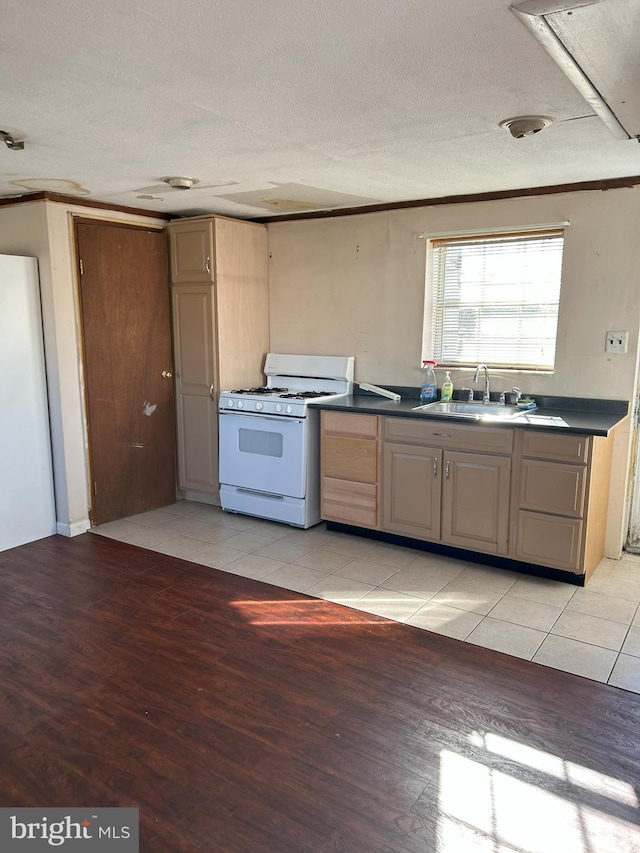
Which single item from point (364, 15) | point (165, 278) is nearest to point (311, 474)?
point (165, 278)

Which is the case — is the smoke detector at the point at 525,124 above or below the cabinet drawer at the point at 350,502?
above

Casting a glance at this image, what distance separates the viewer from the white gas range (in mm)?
4035

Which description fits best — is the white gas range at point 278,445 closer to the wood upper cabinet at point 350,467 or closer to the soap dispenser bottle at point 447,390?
Answer: the wood upper cabinet at point 350,467

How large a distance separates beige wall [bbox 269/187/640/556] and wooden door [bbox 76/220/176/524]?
0.94 meters

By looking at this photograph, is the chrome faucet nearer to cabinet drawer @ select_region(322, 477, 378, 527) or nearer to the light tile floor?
cabinet drawer @ select_region(322, 477, 378, 527)

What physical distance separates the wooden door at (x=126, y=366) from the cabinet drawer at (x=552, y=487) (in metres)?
2.64

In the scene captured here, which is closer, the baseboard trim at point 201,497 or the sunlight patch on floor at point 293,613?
the sunlight patch on floor at point 293,613

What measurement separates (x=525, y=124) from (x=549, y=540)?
2020 mm

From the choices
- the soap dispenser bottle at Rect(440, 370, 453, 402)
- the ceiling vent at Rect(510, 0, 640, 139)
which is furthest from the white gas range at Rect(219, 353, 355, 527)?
the ceiling vent at Rect(510, 0, 640, 139)

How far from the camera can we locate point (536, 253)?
374cm

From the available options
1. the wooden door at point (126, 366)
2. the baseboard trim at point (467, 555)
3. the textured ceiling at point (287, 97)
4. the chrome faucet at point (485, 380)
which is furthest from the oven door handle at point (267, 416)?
the textured ceiling at point (287, 97)

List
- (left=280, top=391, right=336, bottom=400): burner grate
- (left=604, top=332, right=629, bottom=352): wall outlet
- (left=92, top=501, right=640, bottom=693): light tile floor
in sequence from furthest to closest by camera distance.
A: (left=280, top=391, right=336, bottom=400): burner grate → (left=604, top=332, right=629, bottom=352): wall outlet → (left=92, top=501, right=640, bottom=693): light tile floor

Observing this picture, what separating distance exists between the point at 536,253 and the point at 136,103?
8.37 feet

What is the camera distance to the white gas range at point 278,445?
13.2 ft
